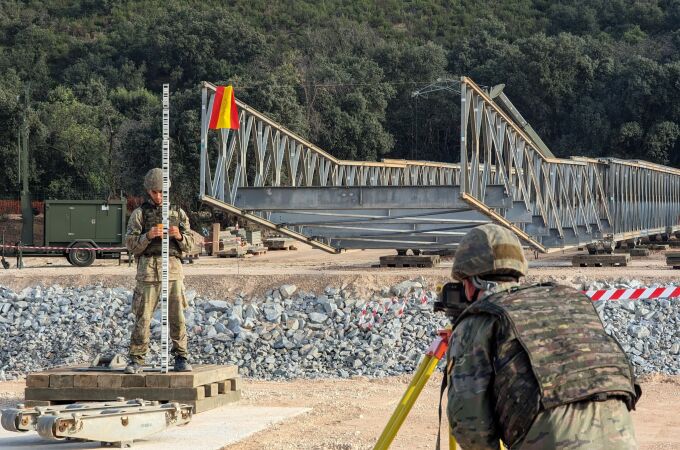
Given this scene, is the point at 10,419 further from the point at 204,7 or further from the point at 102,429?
the point at 204,7

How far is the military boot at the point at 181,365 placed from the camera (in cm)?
1160

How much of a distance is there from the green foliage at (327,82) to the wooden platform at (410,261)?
72.0 feet

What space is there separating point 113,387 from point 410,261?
1686 cm

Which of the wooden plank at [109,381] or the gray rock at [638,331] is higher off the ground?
the wooden plank at [109,381]

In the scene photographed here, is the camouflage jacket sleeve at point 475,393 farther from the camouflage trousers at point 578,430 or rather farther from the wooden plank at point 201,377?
the wooden plank at point 201,377

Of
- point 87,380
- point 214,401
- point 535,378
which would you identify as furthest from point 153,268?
point 535,378

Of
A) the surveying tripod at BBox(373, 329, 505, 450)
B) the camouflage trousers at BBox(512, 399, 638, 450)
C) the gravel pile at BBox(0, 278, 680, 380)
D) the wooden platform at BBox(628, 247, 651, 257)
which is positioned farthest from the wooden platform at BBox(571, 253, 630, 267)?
the camouflage trousers at BBox(512, 399, 638, 450)

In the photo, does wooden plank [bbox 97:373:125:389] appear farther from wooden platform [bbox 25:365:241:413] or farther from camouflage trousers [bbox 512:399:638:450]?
camouflage trousers [bbox 512:399:638:450]

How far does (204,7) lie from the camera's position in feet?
331

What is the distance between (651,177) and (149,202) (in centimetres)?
3284

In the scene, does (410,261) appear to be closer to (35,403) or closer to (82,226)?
(82,226)

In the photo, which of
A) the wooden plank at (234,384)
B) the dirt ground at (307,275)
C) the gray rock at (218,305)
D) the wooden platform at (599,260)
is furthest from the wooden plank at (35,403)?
the wooden platform at (599,260)

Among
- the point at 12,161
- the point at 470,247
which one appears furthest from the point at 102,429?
the point at 12,161

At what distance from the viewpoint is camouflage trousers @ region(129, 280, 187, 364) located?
11.6m
